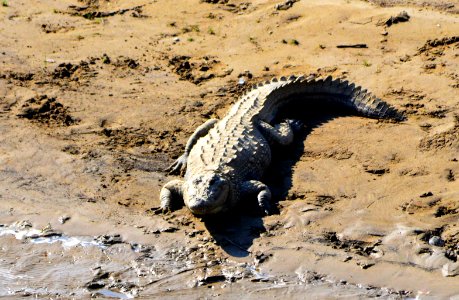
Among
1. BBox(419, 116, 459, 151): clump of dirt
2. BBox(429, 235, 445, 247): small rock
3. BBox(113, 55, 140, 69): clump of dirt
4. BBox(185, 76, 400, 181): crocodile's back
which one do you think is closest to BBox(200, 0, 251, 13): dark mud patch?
BBox(113, 55, 140, 69): clump of dirt

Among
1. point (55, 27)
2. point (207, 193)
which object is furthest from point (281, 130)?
point (55, 27)

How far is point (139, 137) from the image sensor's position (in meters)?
9.30

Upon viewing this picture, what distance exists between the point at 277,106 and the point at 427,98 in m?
1.78

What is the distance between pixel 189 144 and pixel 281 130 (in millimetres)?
1065

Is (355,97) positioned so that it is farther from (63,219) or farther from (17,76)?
(17,76)

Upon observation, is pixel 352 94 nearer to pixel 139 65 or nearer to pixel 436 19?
pixel 436 19

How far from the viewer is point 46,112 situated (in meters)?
9.94

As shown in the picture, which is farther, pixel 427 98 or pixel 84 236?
pixel 427 98

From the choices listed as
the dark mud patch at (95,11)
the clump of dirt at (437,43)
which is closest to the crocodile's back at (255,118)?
the clump of dirt at (437,43)

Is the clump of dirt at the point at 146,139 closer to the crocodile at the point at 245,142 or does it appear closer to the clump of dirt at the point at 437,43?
the crocodile at the point at 245,142

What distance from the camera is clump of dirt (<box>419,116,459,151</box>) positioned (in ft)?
27.8

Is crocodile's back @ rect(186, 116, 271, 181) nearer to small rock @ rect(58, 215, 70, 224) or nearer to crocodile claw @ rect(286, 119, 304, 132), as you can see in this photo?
crocodile claw @ rect(286, 119, 304, 132)

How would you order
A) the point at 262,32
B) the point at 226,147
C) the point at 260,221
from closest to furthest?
the point at 260,221 → the point at 226,147 → the point at 262,32

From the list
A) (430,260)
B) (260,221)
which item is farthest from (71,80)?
(430,260)
